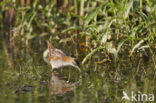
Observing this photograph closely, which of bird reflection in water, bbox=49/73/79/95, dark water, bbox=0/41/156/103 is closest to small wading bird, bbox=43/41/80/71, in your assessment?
dark water, bbox=0/41/156/103

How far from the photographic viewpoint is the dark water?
16.0ft

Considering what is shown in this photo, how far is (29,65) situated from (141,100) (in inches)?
113

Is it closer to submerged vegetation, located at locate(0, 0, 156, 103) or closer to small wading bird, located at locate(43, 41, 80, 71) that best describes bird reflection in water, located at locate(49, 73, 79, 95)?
submerged vegetation, located at locate(0, 0, 156, 103)

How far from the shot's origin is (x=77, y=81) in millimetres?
5824

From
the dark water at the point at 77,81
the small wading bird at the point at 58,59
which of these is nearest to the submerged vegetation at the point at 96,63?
the dark water at the point at 77,81

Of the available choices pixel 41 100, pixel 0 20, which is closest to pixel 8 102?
pixel 41 100

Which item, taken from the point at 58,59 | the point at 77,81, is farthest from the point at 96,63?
the point at 77,81

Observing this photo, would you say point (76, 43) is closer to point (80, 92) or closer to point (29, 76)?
point (29, 76)

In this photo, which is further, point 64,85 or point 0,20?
point 0,20

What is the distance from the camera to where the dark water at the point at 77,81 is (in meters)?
4.89

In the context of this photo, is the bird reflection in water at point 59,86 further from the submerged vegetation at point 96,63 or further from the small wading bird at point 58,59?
the small wading bird at point 58,59

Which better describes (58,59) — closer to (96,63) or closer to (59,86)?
(96,63)

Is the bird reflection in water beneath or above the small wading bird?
beneath

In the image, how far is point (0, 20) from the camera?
11.5 m
